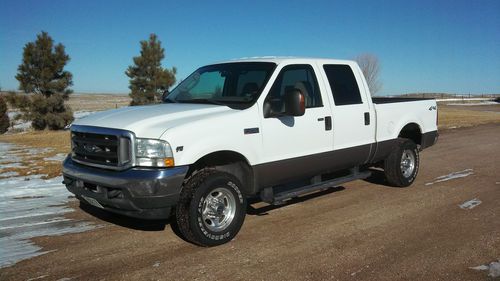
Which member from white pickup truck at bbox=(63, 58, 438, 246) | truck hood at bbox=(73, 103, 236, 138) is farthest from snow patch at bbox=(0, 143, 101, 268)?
truck hood at bbox=(73, 103, 236, 138)

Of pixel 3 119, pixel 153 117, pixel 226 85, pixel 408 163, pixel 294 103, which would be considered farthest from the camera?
→ pixel 3 119

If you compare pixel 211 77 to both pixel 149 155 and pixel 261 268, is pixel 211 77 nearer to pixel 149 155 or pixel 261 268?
pixel 149 155

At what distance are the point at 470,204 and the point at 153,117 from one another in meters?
4.59

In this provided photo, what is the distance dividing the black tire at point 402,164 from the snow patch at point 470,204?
3.72 feet

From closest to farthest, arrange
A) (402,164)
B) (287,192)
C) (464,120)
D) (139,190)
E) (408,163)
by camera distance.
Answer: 1. (139,190)
2. (287,192)
3. (402,164)
4. (408,163)
5. (464,120)

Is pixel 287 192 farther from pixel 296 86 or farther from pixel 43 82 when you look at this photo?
pixel 43 82

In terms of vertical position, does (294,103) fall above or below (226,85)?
below

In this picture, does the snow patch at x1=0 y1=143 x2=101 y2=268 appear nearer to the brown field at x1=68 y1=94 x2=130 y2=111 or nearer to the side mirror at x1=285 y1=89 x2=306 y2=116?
the side mirror at x1=285 y1=89 x2=306 y2=116

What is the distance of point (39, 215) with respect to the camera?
596 cm

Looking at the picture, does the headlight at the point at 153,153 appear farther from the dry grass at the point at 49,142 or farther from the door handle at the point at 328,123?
the dry grass at the point at 49,142

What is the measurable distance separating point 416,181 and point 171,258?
5176 millimetres

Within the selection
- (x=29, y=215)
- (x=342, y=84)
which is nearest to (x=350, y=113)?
(x=342, y=84)

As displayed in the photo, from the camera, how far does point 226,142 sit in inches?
188

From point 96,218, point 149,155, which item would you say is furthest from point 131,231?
point 149,155
